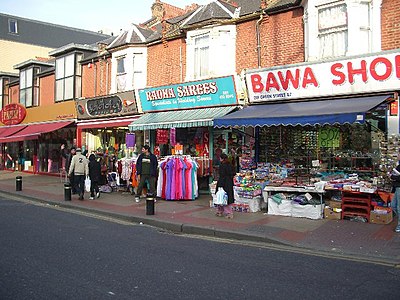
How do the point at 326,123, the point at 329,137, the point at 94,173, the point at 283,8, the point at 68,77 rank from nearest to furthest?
the point at 326,123 < the point at 329,137 < the point at 283,8 < the point at 94,173 < the point at 68,77

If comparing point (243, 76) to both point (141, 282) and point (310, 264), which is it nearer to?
point (310, 264)

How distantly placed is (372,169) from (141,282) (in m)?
7.52

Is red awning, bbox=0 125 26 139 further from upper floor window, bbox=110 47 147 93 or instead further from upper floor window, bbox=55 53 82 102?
upper floor window, bbox=110 47 147 93

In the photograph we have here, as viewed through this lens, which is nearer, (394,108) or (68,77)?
(394,108)

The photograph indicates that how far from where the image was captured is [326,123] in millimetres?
8891

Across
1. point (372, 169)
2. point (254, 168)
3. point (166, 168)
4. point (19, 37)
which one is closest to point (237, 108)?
point (254, 168)

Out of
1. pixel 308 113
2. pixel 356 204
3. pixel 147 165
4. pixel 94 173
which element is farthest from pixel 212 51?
pixel 356 204

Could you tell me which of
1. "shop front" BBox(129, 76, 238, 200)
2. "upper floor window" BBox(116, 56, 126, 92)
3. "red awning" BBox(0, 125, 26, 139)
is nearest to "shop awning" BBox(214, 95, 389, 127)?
"shop front" BBox(129, 76, 238, 200)

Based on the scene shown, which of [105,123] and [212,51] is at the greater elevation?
[212,51]

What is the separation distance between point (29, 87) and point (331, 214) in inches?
838

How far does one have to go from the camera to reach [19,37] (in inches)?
1401

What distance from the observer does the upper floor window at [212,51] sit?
13.5 meters

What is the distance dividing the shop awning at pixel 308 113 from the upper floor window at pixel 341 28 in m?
1.48

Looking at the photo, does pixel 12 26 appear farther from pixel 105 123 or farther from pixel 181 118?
pixel 181 118
